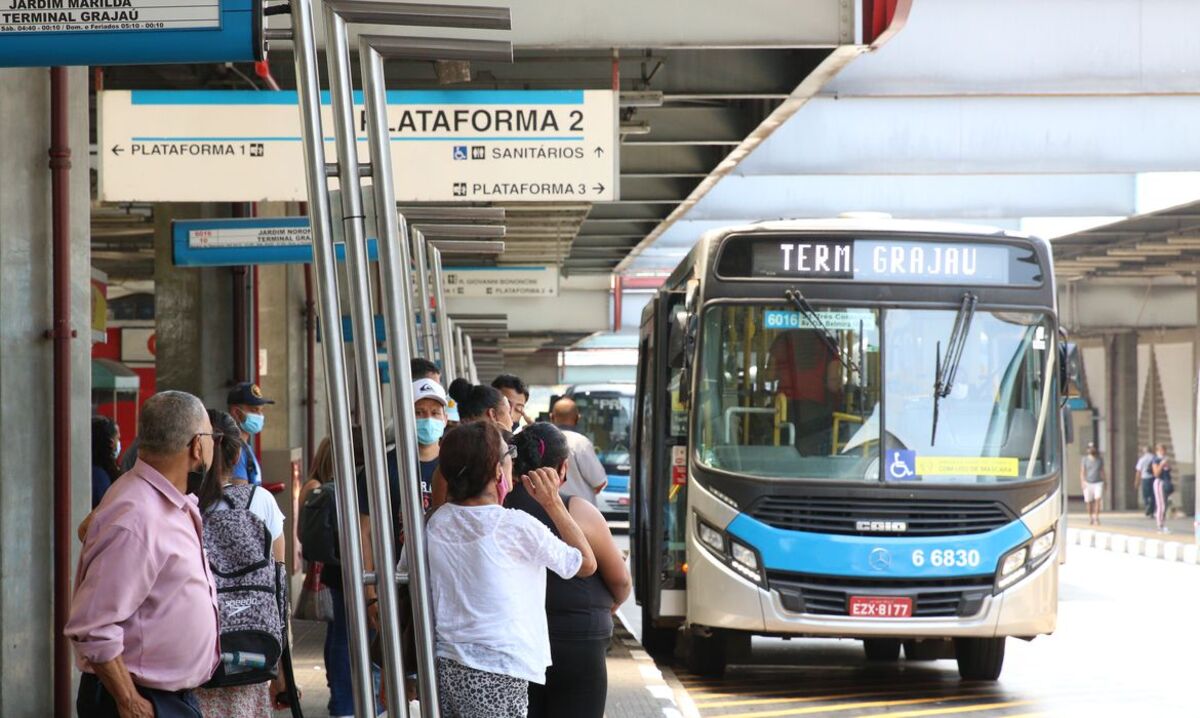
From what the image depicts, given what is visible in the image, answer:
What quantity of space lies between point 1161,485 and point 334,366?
34093mm

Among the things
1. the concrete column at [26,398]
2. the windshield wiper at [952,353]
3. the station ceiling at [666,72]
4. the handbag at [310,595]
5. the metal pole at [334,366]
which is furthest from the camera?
the windshield wiper at [952,353]

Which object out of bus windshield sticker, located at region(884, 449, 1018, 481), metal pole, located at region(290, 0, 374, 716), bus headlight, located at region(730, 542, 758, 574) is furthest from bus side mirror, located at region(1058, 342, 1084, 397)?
metal pole, located at region(290, 0, 374, 716)

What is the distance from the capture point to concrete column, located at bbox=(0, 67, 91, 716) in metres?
7.47

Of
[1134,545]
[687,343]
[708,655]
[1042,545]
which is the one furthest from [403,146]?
[1134,545]

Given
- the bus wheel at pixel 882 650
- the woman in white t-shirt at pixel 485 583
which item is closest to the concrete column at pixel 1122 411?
the bus wheel at pixel 882 650

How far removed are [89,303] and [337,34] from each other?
425 centimetres

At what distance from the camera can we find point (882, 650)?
14.0 metres

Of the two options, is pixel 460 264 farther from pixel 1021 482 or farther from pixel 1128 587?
pixel 1021 482

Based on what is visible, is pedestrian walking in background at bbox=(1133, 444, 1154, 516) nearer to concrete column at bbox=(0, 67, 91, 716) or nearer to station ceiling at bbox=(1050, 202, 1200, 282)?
station ceiling at bbox=(1050, 202, 1200, 282)

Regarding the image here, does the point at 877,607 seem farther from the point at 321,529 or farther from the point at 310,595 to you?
the point at 321,529

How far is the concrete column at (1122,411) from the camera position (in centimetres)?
4372

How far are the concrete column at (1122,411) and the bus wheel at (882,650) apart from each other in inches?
1238

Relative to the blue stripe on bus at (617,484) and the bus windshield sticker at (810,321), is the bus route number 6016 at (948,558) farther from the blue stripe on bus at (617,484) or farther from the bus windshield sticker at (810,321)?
the blue stripe on bus at (617,484)

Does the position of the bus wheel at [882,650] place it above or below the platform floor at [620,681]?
below
